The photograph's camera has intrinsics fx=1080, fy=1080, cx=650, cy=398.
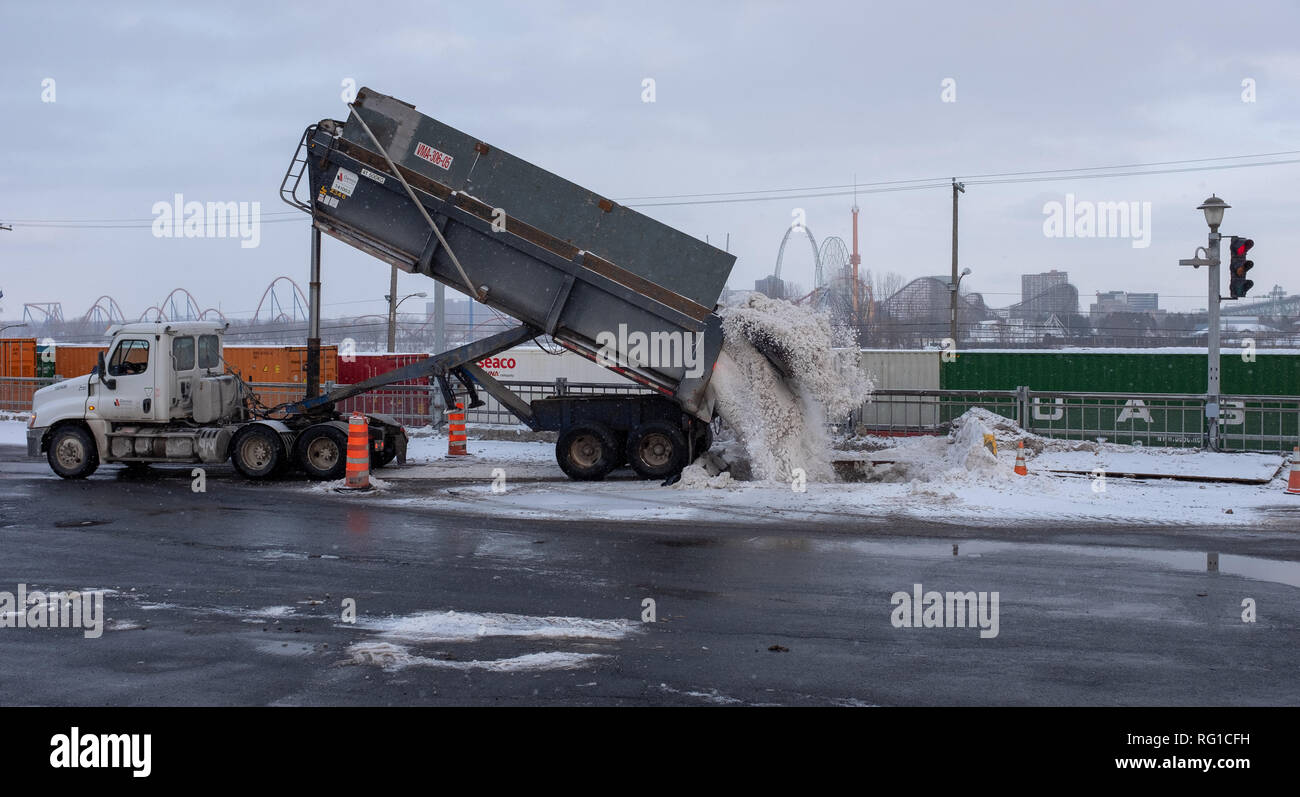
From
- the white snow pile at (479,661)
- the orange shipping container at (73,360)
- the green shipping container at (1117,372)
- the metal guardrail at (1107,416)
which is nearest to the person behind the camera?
the white snow pile at (479,661)

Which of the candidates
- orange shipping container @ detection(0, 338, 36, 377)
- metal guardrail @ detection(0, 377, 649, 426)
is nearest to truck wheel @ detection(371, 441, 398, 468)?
metal guardrail @ detection(0, 377, 649, 426)

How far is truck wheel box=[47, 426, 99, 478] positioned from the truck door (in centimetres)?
50

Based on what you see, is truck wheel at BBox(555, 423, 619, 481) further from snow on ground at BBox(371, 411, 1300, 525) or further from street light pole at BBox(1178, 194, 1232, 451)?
street light pole at BBox(1178, 194, 1232, 451)

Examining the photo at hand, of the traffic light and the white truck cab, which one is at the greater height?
the traffic light

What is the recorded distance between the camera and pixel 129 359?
17.3m

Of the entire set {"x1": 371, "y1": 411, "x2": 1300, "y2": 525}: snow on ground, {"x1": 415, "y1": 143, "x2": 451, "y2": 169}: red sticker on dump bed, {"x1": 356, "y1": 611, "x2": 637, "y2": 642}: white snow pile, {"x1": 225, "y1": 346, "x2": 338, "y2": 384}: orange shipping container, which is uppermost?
{"x1": 415, "y1": 143, "x2": 451, "y2": 169}: red sticker on dump bed

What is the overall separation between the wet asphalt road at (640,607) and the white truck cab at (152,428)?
2818mm

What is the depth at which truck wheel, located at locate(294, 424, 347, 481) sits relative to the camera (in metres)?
17.3

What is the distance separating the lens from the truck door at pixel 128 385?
1717 cm

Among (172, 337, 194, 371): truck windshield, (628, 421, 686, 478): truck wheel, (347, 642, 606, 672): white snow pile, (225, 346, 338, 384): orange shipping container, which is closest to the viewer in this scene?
(347, 642, 606, 672): white snow pile

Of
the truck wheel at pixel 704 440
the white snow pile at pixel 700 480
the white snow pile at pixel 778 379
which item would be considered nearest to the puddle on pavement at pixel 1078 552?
the white snow pile at pixel 700 480

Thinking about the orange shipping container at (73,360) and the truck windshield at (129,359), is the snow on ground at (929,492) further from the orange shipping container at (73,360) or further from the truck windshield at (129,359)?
the orange shipping container at (73,360)
